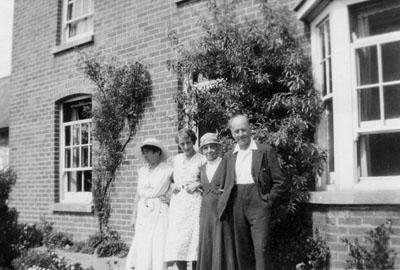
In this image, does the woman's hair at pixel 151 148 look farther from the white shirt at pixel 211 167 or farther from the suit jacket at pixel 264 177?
the suit jacket at pixel 264 177

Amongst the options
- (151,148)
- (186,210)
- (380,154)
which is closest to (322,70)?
(380,154)

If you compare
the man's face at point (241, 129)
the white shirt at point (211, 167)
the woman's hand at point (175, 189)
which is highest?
the man's face at point (241, 129)

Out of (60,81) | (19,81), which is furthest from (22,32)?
(60,81)

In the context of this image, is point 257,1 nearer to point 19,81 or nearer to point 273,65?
point 273,65

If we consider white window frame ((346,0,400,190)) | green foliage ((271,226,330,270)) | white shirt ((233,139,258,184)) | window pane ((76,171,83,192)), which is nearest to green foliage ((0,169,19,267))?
window pane ((76,171,83,192))

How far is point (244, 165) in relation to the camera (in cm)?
486

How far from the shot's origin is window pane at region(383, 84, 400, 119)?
5.16 metres

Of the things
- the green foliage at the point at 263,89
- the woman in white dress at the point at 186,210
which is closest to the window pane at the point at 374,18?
the green foliage at the point at 263,89

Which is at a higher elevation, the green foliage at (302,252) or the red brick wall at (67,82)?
the red brick wall at (67,82)

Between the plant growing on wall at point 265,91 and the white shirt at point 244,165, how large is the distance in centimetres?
86

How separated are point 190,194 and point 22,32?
25.5ft

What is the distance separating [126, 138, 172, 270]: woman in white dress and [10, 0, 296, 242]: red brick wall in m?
1.34

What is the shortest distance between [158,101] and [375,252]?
442cm

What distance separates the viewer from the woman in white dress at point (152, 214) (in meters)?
5.59
